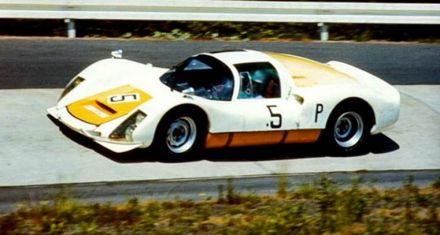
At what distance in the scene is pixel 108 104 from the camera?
493 inches

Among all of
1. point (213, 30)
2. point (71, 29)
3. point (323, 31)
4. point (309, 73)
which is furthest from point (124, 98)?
point (323, 31)

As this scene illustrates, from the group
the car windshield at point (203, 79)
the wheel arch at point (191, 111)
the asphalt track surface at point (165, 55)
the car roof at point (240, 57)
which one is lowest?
the wheel arch at point (191, 111)

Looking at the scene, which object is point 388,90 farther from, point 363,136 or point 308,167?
point 308,167

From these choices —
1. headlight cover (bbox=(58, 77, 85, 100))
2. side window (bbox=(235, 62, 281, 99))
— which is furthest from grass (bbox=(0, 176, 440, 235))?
headlight cover (bbox=(58, 77, 85, 100))

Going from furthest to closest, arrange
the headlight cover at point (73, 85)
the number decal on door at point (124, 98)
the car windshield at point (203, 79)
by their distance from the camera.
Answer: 1. the headlight cover at point (73, 85)
2. the car windshield at point (203, 79)
3. the number decal on door at point (124, 98)

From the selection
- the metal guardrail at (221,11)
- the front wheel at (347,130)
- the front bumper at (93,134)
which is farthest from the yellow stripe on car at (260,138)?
the metal guardrail at (221,11)

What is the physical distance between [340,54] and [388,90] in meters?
4.58

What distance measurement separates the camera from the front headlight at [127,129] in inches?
478

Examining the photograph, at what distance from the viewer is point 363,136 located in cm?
1373

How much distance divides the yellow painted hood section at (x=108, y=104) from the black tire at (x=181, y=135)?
16.8 inches

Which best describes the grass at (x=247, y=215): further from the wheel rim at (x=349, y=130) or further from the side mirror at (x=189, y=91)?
the wheel rim at (x=349, y=130)

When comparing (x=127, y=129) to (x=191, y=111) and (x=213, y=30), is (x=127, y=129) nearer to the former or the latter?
(x=191, y=111)

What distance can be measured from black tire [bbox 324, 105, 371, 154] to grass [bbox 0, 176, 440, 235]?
2514 mm

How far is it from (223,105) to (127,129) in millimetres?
1283
